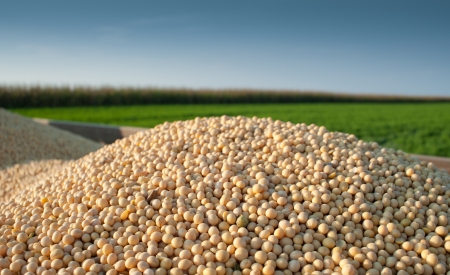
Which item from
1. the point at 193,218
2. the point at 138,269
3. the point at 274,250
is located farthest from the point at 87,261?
the point at 274,250

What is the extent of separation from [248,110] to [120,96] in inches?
263

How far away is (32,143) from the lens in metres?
4.07

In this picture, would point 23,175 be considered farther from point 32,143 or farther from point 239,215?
point 239,215

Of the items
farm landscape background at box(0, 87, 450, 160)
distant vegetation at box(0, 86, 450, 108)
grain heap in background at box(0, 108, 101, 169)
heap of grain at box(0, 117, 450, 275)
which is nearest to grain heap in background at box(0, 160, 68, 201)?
grain heap in background at box(0, 108, 101, 169)

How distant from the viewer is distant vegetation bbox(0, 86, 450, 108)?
15.1 metres

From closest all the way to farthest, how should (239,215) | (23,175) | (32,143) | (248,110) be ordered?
(239,215)
(23,175)
(32,143)
(248,110)

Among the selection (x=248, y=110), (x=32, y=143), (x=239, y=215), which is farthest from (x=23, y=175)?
(x=248, y=110)

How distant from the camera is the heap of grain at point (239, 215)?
1.39 m

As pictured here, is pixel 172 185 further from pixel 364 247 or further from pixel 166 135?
pixel 364 247

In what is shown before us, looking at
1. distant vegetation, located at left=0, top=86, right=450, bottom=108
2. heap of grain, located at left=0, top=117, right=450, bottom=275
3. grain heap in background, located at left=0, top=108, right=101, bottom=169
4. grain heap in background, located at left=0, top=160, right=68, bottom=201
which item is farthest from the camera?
distant vegetation, located at left=0, top=86, right=450, bottom=108

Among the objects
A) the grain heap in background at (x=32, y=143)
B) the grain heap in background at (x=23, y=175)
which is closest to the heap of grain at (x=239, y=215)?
the grain heap in background at (x=23, y=175)

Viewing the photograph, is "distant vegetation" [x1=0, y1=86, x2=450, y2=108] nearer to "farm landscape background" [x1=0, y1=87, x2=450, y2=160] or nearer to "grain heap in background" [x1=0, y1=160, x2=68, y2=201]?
"farm landscape background" [x1=0, y1=87, x2=450, y2=160]

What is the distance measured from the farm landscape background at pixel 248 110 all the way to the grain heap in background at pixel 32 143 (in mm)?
3383

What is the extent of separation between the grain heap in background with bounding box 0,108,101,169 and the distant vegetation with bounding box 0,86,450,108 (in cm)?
1162
